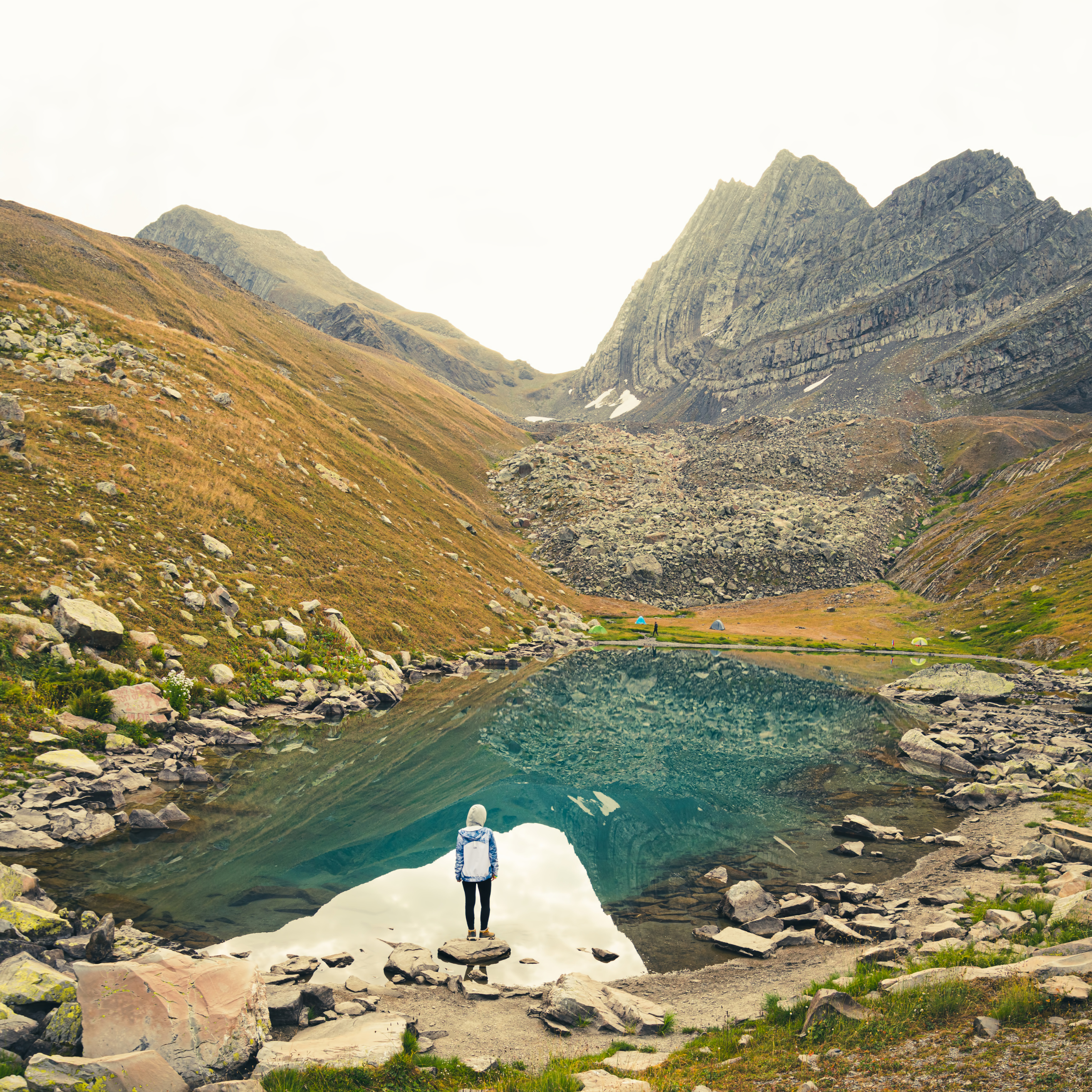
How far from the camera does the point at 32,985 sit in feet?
30.0

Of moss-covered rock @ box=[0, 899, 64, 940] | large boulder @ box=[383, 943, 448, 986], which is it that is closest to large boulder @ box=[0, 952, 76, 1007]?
moss-covered rock @ box=[0, 899, 64, 940]

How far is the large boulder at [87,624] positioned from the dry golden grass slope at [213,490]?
72.4 inches

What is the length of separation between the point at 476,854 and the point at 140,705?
56.2 ft

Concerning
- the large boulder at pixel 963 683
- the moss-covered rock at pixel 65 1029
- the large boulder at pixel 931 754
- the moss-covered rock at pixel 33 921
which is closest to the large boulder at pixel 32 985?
the moss-covered rock at pixel 65 1029

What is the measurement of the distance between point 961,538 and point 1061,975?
104589mm

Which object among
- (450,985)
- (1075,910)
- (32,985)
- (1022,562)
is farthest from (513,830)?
(1022,562)

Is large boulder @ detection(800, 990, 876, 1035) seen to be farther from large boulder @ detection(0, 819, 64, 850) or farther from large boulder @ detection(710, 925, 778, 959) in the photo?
large boulder @ detection(0, 819, 64, 850)

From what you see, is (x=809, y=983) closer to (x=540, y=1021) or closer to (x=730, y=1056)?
(x=730, y=1056)

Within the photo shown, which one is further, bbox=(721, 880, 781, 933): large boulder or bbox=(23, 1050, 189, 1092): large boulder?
bbox=(721, 880, 781, 933): large boulder

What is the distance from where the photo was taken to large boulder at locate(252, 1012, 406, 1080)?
872 centimetres

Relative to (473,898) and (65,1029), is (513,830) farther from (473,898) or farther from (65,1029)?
(65,1029)

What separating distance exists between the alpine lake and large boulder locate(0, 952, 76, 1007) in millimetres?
4357

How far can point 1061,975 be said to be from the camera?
8609 millimetres

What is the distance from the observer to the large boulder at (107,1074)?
7512 mm
